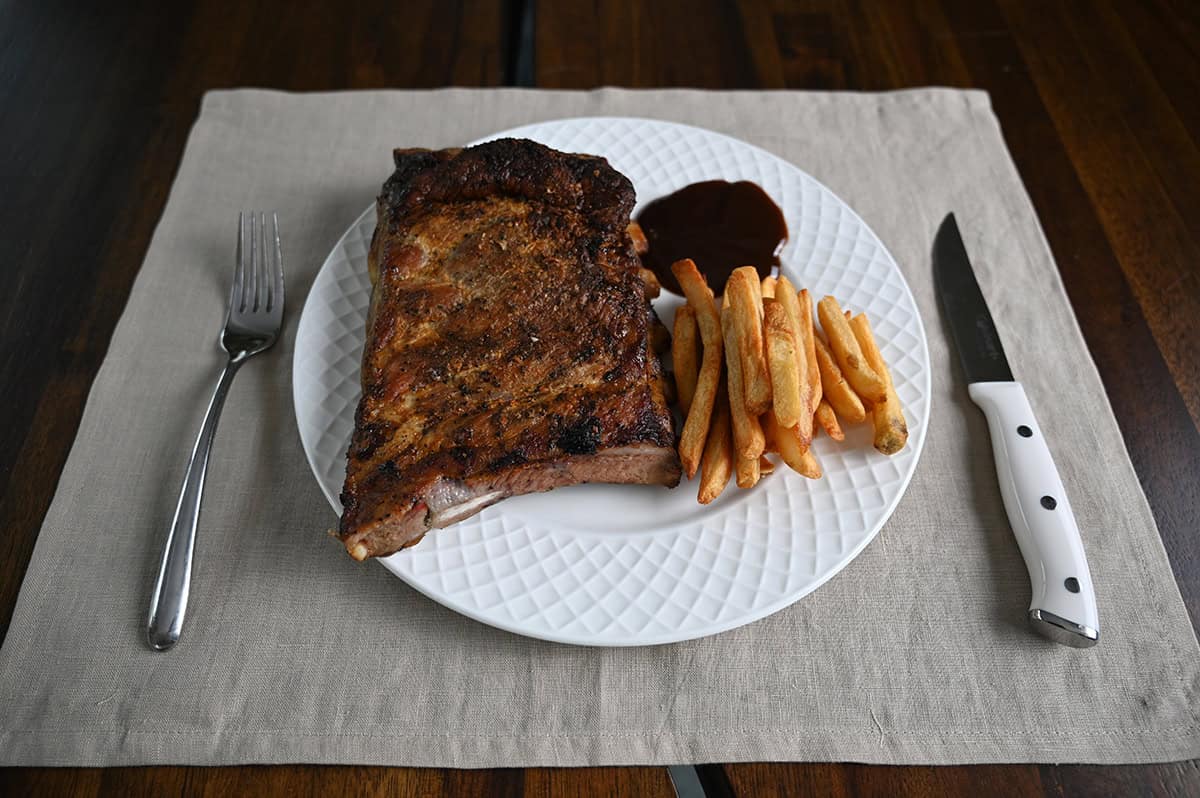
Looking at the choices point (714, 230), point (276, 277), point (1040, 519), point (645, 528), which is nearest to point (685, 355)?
point (645, 528)

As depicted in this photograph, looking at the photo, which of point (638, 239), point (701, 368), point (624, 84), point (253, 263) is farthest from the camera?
point (624, 84)

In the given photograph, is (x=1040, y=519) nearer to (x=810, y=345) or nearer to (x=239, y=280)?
(x=810, y=345)

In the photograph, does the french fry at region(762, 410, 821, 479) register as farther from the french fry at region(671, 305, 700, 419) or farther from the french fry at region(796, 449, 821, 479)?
the french fry at region(671, 305, 700, 419)

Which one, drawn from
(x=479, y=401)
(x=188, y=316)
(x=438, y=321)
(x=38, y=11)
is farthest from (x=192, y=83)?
(x=479, y=401)

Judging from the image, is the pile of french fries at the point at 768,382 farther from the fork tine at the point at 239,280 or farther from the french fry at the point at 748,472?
the fork tine at the point at 239,280

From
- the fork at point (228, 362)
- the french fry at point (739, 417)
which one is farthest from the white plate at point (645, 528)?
the fork at point (228, 362)

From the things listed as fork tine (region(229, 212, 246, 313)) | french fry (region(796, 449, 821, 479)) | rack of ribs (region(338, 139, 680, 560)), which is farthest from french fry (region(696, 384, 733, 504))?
fork tine (region(229, 212, 246, 313))

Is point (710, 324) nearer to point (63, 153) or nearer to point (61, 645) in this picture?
point (61, 645)
